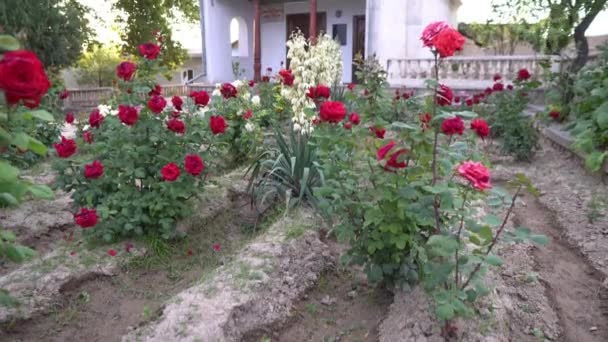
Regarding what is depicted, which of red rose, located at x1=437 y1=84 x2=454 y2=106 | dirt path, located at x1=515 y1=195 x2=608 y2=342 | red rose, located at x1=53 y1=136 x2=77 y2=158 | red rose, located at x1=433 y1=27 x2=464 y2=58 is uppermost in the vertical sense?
red rose, located at x1=433 y1=27 x2=464 y2=58

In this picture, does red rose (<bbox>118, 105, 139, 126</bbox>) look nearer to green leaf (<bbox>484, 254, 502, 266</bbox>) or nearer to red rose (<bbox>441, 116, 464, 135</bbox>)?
red rose (<bbox>441, 116, 464, 135</bbox>)

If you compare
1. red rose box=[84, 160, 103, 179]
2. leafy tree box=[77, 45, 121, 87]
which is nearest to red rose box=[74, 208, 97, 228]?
red rose box=[84, 160, 103, 179]

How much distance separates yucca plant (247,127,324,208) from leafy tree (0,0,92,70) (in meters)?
11.6

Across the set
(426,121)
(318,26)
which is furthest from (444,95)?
(318,26)

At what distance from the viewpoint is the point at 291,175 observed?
4.05 m

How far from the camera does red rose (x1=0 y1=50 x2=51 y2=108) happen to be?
1193 mm

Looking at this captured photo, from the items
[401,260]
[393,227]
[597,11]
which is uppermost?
[597,11]

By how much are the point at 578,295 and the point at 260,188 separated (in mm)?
2502

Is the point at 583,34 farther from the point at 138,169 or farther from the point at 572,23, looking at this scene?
the point at 138,169

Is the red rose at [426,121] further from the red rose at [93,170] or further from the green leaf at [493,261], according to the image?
the red rose at [93,170]

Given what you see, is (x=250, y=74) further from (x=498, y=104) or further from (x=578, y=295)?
(x=578, y=295)

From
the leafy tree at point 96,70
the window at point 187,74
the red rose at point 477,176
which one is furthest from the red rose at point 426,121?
the window at point 187,74

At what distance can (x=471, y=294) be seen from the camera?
76.3 inches

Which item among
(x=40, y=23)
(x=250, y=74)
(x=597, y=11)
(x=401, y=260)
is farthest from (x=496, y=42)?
(x=401, y=260)
